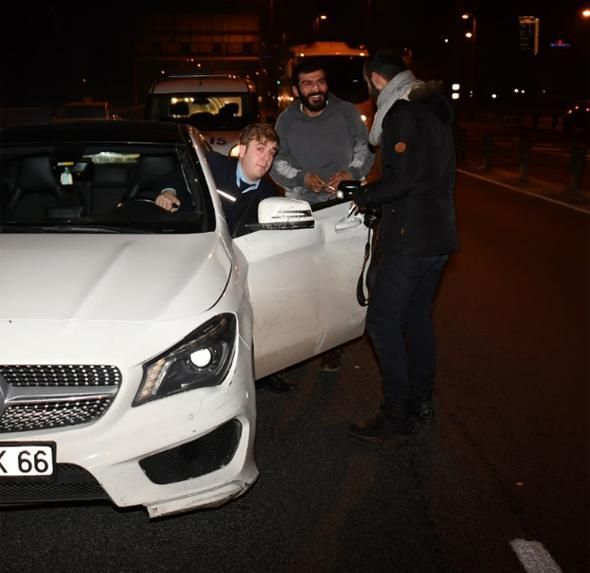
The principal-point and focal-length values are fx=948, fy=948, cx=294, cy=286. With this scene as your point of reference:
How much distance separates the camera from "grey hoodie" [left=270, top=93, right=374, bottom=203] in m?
6.41

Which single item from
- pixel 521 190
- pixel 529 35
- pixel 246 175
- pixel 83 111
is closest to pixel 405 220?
pixel 246 175

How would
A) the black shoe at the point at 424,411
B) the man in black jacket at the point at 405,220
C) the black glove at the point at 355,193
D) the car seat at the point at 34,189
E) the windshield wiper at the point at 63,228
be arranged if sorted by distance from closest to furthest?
the windshield wiper at the point at 63,228, the man in black jacket at the point at 405,220, the black glove at the point at 355,193, the black shoe at the point at 424,411, the car seat at the point at 34,189

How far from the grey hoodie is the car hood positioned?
215 cm

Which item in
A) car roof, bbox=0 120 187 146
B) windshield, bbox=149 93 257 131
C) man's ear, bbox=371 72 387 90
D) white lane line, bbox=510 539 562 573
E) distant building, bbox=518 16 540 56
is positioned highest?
distant building, bbox=518 16 540 56

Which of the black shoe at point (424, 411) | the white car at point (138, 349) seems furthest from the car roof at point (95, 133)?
the black shoe at point (424, 411)

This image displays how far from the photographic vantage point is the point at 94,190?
→ 18.8ft

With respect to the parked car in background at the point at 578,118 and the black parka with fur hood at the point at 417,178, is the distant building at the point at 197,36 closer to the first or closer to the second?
A: the parked car in background at the point at 578,118

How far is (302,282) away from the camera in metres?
4.81

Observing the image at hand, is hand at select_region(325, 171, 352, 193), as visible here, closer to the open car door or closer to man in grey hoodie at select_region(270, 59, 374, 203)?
man in grey hoodie at select_region(270, 59, 374, 203)

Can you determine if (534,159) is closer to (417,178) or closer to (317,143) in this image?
(317,143)

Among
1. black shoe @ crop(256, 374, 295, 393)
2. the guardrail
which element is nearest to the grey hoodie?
black shoe @ crop(256, 374, 295, 393)

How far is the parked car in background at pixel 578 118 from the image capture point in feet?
127

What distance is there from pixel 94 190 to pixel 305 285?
1.65 metres

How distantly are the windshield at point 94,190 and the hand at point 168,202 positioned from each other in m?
0.03
